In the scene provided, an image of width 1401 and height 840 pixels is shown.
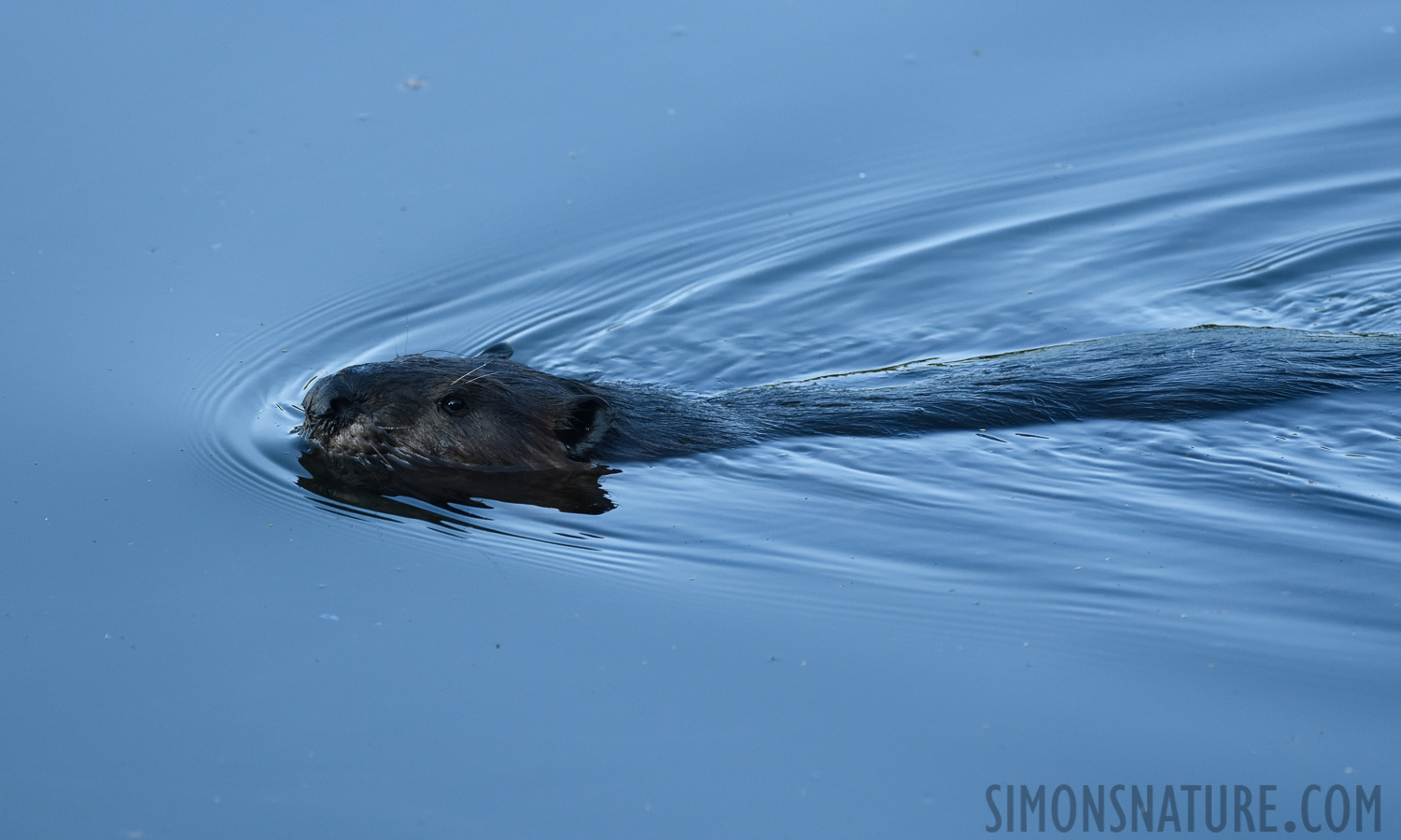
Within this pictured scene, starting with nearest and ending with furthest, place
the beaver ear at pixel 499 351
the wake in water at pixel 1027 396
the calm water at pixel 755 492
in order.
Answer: the calm water at pixel 755 492 < the wake in water at pixel 1027 396 < the beaver ear at pixel 499 351

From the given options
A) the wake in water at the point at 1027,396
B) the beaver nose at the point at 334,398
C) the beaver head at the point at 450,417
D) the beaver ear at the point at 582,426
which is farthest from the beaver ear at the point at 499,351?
the beaver nose at the point at 334,398

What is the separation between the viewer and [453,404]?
6.36 metres

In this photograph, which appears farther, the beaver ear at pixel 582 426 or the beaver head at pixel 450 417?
the beaver ear at pixel 582 426

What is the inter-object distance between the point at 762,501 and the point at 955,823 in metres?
2.24

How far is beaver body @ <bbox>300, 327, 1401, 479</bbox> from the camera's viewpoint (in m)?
6.34

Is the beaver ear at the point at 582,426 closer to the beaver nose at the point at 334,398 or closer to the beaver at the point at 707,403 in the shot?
the beaver at the point at 707,403

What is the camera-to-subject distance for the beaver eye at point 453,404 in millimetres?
6352

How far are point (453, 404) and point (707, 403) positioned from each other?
1.17 m

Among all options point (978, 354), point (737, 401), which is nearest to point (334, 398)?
point (737, 401)

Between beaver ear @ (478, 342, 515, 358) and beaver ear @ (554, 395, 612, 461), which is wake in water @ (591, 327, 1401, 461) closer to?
beaver ear @ (554, 395, 612, 461)

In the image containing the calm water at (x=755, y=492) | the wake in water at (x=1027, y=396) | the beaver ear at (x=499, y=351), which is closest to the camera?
the calm water at (x=755, y=492)

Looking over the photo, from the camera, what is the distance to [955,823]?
13.3 feet

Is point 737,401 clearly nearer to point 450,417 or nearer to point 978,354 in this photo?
point 450,417

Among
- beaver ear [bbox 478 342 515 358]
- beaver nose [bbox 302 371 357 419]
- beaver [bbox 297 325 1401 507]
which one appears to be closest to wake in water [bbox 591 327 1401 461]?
beaver [bbox 297 325 1401 507]
